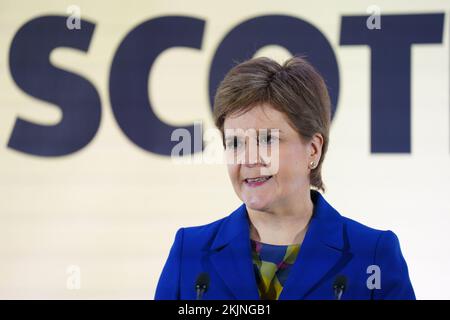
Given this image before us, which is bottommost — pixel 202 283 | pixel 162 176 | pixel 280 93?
pixel 202 283

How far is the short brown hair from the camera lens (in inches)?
81.9

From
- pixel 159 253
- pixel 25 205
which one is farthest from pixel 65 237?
pixel 159 253

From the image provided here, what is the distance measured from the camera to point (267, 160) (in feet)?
6.93

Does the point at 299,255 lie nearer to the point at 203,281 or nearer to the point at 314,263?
the point at 314,263

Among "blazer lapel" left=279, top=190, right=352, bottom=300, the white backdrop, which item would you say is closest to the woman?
"blazer lapel" left=279, top=190, right=352, bottom=300

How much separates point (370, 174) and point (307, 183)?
0.33 meters

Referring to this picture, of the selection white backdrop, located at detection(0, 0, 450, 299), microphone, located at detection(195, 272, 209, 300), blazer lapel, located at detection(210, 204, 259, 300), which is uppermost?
white backdrop, located at detection(0, 0, 450, 299)

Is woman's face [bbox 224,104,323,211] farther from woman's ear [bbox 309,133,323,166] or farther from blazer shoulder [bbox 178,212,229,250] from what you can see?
blazer shoulder [bbox 178,212,229,250]

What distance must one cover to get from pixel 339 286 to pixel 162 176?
2.71 ft

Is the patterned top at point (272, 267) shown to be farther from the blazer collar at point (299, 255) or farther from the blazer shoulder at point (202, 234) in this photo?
the blazer shoulder at point (202, 234)

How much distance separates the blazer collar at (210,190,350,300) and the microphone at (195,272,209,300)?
5cm

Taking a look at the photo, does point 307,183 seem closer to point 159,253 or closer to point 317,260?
point 317,260

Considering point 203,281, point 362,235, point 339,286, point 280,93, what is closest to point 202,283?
point 203,281

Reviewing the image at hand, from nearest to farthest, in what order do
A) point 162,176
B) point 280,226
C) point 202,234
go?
point 280,226 < point 202,234 < point 162,176
